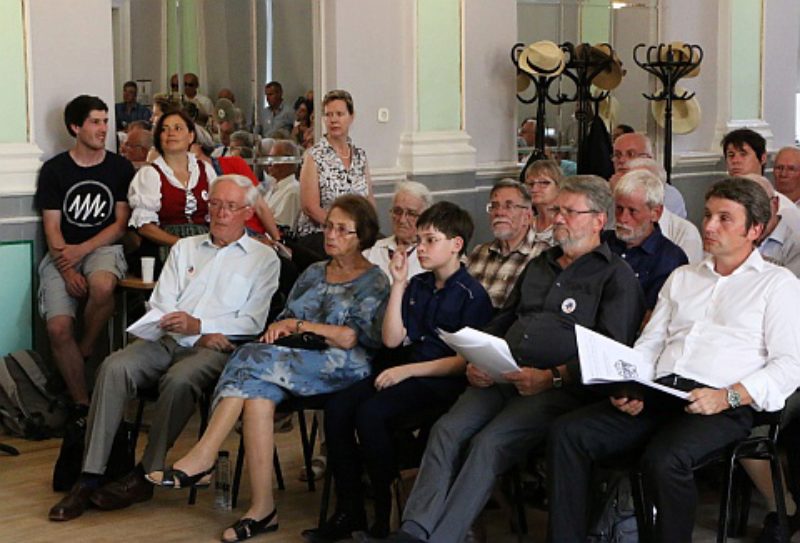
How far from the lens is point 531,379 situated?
182 inches

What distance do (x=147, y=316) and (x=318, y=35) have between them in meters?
3.02

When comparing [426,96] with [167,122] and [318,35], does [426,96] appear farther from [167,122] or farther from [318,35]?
[167,122]

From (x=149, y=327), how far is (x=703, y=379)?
7.21 ft

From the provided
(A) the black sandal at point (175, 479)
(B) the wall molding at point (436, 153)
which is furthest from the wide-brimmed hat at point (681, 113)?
(A) the black sandal at point (175, 479)

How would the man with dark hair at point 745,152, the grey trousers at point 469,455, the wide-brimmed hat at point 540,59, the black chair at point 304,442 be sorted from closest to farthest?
the grey trousers at point 469,455 → the black chair at point 304,442 → the man with dark hair at point 745,152 → the wide-brimmed hat at point 540,59

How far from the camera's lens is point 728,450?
14.1ft

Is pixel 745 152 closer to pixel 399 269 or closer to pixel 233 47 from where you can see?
pixel 399 269

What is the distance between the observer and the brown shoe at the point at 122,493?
531 cm

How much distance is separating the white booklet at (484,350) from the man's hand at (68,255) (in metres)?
2.61

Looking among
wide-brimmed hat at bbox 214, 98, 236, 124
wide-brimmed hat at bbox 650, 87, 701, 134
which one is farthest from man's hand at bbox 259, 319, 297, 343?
wide-brimmed hat at bbox 650, 87, 701, 134

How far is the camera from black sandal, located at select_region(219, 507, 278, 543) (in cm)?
497

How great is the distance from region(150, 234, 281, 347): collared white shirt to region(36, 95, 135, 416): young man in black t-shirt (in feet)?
3.53

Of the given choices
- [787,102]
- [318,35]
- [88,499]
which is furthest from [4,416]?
[787,102]

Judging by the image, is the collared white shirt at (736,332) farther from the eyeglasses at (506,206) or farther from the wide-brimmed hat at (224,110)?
the wide-brimmed hat at (224,110)
